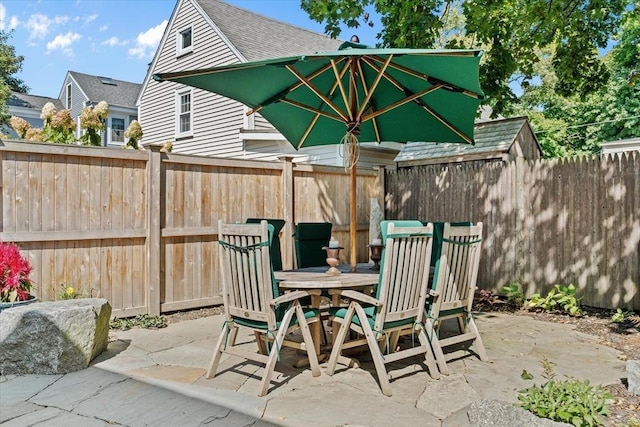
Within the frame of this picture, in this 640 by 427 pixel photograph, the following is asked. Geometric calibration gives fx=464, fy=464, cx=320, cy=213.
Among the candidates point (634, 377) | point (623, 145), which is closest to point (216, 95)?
point (634, 377)

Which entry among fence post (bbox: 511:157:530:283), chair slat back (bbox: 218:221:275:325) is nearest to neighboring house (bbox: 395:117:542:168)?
fence post (bbox: 511:157:530:283)

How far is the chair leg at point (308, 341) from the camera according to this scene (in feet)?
10.4

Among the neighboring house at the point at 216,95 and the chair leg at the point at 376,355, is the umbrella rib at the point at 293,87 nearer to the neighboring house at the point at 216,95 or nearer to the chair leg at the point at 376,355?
the chair leg at the point at 376,355

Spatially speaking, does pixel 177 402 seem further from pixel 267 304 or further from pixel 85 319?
pixel 85 319

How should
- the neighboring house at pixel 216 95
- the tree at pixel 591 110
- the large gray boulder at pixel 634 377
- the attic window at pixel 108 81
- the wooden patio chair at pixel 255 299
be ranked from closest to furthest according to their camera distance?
the large gray boulder at pixel 634 377 → the wooden patio chair at pixel 255 299 → the neighboring house at pixel 216 95 → the tree at pixel 591 110 → the attic window at pixel 108 81

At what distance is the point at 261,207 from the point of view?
5.96 m

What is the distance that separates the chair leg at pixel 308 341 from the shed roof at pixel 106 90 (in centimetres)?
1837

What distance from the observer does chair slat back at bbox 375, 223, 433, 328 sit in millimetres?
3047

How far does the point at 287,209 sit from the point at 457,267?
3040 millimetres

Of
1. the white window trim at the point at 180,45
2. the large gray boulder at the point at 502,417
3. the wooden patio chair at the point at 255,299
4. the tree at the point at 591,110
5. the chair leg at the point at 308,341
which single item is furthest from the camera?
the tree at the point at 591,110

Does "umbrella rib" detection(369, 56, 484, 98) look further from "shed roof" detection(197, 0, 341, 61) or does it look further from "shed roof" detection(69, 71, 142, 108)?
"shed roof" detection(69, 71, 142, 108)

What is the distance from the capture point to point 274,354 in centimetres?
298

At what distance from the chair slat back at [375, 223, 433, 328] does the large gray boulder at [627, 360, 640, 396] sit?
133cm

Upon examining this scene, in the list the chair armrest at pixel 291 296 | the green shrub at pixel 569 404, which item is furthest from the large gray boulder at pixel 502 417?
the chair armrest at pixel 291 296
